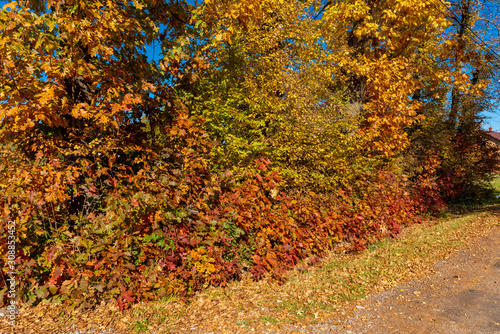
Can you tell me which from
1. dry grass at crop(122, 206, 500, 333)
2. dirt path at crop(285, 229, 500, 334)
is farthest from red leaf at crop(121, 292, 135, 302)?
dirt path at crop(285, 229, 500, 334)

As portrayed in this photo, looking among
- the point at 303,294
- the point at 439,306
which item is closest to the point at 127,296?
the point at 303,294

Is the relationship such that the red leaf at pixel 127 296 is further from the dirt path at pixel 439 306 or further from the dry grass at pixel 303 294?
the dirt path at pixel 439 306

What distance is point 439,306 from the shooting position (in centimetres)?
424

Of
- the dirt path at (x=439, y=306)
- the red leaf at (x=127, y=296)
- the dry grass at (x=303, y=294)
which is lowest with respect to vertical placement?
the dirt path at (x=439, y=306)

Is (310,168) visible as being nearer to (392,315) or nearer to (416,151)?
(392,315)

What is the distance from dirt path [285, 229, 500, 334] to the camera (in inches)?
148

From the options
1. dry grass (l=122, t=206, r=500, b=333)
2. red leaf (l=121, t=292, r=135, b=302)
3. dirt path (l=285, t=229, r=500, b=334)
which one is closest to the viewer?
dirt path (l=285, t=229, r=500, b=334)

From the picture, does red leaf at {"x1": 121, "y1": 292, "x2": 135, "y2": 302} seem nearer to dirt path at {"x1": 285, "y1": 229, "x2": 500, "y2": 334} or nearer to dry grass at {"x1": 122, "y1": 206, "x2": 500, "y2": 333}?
dry grass at {"x1": 122, "y1": 206, "x2": 500, "y2": 333}

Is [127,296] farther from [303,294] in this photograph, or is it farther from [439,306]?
[439,306]

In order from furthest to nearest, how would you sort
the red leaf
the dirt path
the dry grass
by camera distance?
the red leaf < the dry grass < the dirt path

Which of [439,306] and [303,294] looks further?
[303,294]

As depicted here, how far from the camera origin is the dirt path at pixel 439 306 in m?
3.77

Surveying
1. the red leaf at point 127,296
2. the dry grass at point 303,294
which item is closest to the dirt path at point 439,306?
the dry grass at point 303,294

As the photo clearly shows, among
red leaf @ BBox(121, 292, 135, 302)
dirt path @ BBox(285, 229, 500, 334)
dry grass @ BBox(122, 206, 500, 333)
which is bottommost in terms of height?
dirt path @ BBox(285, 229, 500, 334)
